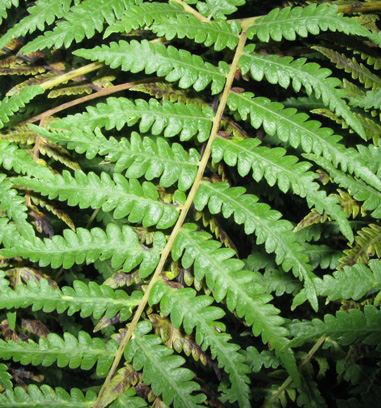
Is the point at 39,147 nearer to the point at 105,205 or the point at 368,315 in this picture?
the point at 105,205

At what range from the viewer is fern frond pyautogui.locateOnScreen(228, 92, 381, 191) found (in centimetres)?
107

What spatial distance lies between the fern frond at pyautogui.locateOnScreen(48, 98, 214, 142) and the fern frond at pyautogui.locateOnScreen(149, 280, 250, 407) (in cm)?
46

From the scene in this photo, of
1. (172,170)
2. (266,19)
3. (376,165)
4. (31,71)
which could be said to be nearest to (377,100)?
(376,165)

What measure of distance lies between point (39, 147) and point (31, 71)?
1.15ft

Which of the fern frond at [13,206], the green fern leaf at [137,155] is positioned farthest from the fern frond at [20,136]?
the green fern leaf at [137,155]

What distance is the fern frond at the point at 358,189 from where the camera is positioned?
110 cm

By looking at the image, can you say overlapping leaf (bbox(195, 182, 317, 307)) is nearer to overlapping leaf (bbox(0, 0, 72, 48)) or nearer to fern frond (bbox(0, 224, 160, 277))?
fern frond (bbox(0, 224, 160, 277))

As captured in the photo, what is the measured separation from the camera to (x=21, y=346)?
1.06 m

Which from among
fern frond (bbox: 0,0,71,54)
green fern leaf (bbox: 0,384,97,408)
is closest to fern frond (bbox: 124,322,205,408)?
green fern leaf (bbox: 0,384,97,408)

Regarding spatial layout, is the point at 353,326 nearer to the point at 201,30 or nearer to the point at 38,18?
the point at 201,30

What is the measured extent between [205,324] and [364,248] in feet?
1.95

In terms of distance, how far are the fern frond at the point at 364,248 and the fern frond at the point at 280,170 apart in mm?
239

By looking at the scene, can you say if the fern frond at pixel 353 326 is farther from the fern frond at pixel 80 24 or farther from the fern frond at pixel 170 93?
the fern frond at pixel 80 24

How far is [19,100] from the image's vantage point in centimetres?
126
